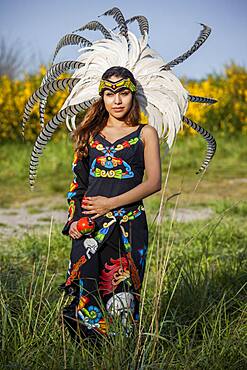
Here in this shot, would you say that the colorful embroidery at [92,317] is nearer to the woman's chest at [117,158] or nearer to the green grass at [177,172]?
the woman's chest at [117,158]

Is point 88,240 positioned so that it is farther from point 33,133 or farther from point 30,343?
point 33,133

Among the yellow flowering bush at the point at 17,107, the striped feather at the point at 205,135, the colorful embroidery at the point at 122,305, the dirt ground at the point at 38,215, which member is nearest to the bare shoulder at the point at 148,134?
the striped feather at the point at 205,135

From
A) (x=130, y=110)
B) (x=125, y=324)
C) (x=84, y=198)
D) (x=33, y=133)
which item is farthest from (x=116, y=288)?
(x=33, y=133)

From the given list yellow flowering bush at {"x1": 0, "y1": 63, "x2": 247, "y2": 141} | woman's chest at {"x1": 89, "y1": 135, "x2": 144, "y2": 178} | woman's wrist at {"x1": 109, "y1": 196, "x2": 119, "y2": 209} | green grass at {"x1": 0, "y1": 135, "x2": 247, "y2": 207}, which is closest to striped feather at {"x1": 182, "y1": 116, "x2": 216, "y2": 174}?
woman's chest at {"x1": 89, "y1": 135, "x2": 144, "y2": 178}

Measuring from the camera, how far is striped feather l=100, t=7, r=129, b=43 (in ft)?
10.9

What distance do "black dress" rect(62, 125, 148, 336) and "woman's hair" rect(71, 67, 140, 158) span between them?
42mm

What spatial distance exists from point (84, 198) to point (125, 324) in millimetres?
563

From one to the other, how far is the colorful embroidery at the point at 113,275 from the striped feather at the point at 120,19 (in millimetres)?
990

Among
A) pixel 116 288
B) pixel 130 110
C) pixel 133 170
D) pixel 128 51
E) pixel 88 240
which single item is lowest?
pixel 116 288

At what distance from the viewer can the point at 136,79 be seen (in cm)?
329

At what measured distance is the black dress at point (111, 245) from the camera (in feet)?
10.3

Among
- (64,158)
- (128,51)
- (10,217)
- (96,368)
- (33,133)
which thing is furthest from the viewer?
(33,133)

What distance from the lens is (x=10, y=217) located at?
752cm

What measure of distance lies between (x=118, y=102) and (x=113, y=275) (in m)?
0.74
